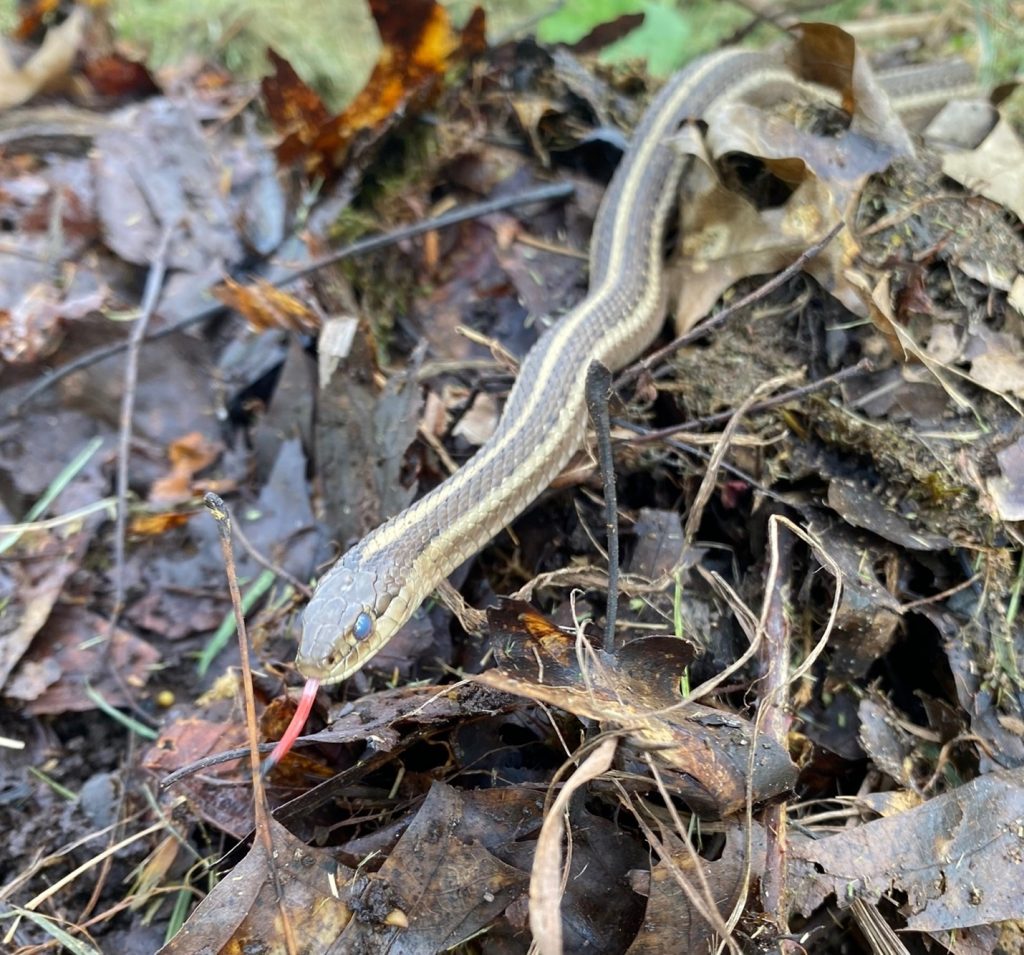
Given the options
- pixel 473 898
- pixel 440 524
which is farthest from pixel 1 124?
pixel 473 898

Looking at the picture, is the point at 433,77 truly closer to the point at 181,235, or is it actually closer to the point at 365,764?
the point at 181,235

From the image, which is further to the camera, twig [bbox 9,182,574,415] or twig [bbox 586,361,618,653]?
twig [bbox 9,182,574,415]

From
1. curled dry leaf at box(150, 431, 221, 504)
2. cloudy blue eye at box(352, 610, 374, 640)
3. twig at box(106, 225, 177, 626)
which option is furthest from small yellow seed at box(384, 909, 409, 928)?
curled dry leaf at box(150, 431, 221, 504)

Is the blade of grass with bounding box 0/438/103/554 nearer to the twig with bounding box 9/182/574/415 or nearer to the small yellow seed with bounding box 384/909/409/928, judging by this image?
the twig with bounding box 9/182/574/415

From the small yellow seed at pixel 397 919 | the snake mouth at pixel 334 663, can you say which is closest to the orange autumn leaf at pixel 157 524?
the snake mouth at pixel 334 663

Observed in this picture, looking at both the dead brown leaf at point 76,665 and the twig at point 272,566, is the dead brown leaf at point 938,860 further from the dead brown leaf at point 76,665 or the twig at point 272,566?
the dead brown leaf at point 76,665

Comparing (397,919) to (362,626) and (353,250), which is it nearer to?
(362,626)
